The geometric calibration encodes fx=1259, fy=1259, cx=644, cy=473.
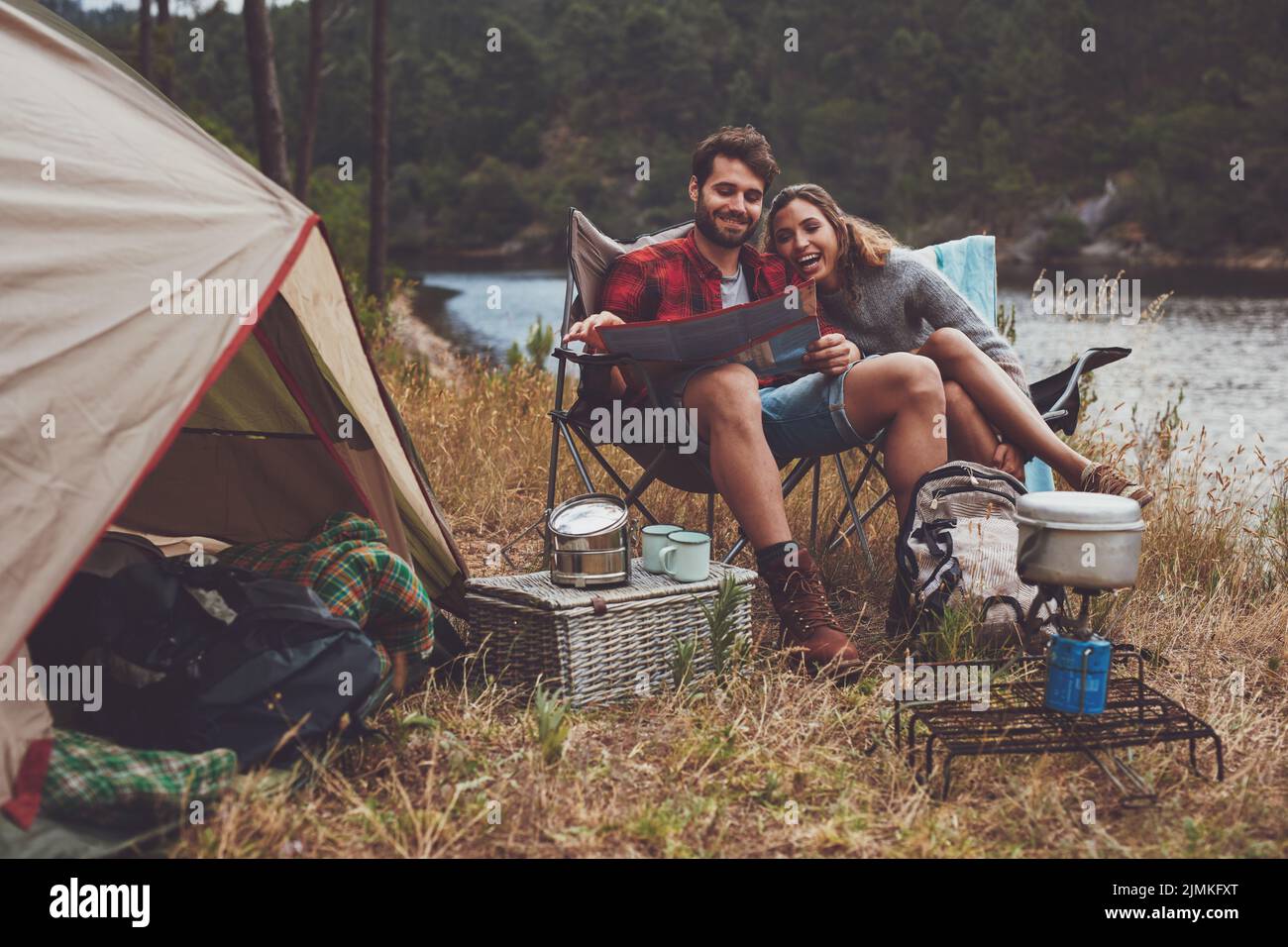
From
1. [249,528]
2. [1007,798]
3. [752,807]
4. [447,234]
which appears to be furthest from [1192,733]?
[447,234]

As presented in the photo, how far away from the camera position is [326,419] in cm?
271

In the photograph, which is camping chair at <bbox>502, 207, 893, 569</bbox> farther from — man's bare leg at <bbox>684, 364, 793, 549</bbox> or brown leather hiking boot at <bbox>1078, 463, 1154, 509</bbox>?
brown leather hiking boot at <bbox>1078, 463, 1154, 509</bbox>

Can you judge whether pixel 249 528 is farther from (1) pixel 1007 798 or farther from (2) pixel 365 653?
(1) pixel 1007 798

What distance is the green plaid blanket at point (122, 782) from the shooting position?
5.92 ft

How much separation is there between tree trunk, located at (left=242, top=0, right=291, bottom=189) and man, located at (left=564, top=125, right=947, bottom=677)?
479cm

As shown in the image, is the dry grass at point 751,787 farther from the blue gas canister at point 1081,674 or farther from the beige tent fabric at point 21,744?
the beige tent fabric at point 21,744

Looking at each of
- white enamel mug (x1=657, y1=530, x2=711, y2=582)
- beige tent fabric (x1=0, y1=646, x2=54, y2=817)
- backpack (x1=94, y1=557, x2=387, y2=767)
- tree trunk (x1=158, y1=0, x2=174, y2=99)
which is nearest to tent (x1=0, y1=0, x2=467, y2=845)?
beige tent fabric (x1=0, y1=646, x2=54, y2=817)

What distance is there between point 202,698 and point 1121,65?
43992 mm

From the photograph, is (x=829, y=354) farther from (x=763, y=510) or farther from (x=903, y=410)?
(x=763, y=510)

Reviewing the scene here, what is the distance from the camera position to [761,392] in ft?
10.3

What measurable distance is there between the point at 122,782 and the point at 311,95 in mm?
11119

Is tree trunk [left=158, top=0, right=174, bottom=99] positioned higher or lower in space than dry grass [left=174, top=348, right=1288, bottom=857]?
→ higher

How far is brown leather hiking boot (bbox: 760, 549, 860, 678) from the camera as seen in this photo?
257 centimetres

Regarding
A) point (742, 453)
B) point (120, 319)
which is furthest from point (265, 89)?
point (120, 319)
